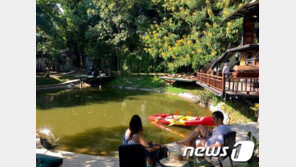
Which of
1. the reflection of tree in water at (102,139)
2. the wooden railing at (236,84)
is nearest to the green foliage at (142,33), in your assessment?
the wooden railing at (236,84)

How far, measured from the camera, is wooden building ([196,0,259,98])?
27.6 feet

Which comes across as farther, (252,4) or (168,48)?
(168,48)

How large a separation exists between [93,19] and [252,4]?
68.0 ft

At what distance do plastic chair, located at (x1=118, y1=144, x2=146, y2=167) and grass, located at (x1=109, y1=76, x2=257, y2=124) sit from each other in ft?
22.9

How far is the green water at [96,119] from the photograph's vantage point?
7598mm

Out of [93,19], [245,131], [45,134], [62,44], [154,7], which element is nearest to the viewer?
[45,134]

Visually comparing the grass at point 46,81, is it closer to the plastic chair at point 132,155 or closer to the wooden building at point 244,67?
the wooden building at point 244,67

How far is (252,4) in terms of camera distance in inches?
371

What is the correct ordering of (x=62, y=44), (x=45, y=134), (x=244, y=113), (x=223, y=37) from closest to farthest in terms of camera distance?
(x=45, y=134) < (x=244, y=113) < (x=223, y=37) < (x=62, y=44)

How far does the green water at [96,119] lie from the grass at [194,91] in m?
0.98

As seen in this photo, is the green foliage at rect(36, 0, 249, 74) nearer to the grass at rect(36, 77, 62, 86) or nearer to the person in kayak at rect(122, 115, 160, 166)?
the grass at rect(36, 77, 62, 86)

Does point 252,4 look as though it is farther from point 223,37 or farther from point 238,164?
point 238,164

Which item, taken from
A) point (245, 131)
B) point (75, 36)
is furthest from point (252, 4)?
point (75, 36)

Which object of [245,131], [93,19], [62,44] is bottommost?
[245,131]
